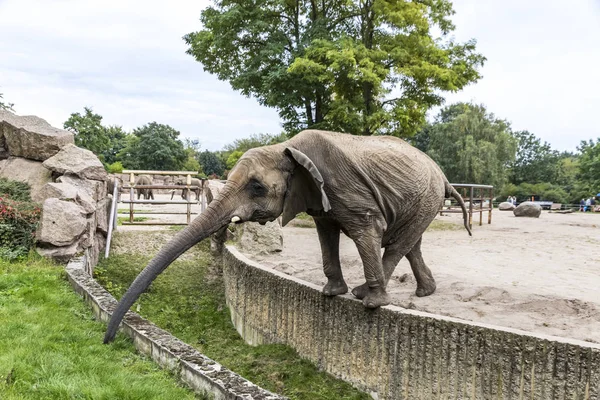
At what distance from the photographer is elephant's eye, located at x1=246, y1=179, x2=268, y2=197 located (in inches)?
137

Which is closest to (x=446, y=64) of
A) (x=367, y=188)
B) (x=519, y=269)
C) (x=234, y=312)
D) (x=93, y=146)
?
(x=519, y=269)

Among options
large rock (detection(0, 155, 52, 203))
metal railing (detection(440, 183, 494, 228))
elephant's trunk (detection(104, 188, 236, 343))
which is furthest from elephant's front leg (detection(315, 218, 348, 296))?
large rock (detection(0, 155, 52, 203))

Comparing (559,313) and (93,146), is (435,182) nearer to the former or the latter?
(559,313)

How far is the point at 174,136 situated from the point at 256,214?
148 feet

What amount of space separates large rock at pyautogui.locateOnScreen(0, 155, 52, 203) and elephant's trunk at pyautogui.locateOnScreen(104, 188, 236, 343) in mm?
6401

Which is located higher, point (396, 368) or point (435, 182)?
point (435, 182)

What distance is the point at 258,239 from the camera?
25.0 feet

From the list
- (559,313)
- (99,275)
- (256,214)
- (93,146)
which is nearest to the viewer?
(256,214)

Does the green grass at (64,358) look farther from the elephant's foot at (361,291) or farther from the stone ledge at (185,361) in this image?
the elephant's foot at (361,291)

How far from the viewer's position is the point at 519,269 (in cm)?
712

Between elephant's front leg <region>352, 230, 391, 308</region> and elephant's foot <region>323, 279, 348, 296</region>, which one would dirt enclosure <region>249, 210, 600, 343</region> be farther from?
elephant's front leg <region>352, 230, 391, 308</region>

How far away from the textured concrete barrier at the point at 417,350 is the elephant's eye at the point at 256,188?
137cm

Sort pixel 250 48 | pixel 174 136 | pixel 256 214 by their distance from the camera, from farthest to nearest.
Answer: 1. pixel 174 136
2. pixel 250 48
3. pixel 256 214

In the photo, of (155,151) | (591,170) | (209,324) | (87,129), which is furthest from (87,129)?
(591,170)
